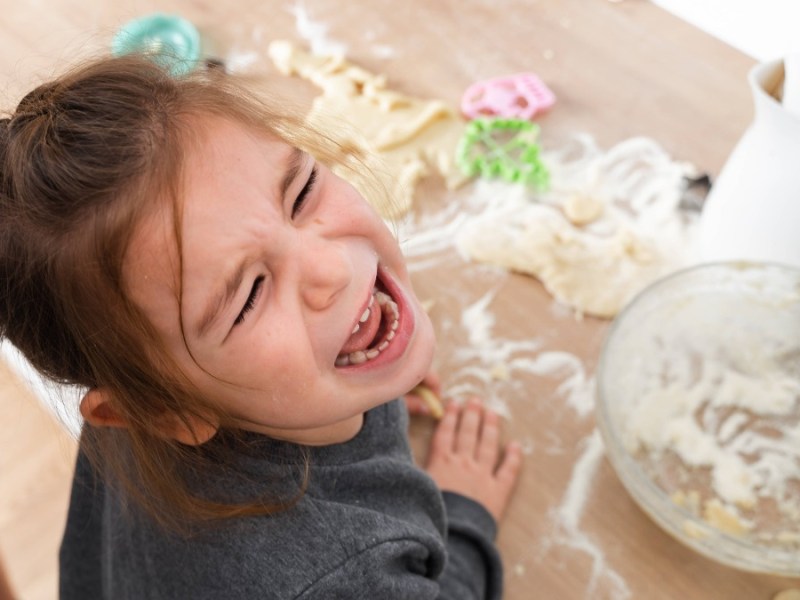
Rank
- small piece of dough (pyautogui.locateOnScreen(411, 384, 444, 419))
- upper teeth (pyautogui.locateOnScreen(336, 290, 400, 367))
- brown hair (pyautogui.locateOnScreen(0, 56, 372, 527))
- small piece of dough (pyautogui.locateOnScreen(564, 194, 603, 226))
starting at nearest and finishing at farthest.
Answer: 1. brown hair (pyautogui.locateOnScreen(0, 56, 372, 527))
2. upper teeth (pyautogui.locateOnScreen(336, 290, 400, 367))
3. small piece of dough (pyautogui.locateOnScreen(411, 384, 444, 419))
4. small piece of dough (pyautogui.locateOnScreen(564, 194, 603, 226))

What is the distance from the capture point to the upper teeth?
1.96 feet

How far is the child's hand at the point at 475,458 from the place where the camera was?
0.76 m

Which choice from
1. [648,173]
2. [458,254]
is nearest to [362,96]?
[458,254]

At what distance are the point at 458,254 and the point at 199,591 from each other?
49 cm

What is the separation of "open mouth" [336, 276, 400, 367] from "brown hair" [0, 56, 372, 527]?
11cm

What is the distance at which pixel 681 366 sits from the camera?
81cm

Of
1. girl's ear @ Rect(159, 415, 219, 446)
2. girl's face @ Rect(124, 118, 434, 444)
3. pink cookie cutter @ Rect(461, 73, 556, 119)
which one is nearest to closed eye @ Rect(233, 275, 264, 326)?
girl's face @ Rect(124, 118, 434, 444)

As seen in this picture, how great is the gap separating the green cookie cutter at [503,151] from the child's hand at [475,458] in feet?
1.06

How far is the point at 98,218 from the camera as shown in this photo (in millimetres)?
487

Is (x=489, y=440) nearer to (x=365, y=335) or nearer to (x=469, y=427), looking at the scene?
(x=469, y=427)

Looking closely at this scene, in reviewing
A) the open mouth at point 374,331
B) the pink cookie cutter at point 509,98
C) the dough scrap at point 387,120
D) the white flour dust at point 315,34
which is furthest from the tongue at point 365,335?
the white flour dust at point 315,34

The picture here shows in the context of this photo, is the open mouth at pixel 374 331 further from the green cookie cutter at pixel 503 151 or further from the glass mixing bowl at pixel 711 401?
the green cookie cutter at pixel 503 151

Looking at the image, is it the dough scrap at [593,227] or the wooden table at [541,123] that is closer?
the wooden table at [541,123]

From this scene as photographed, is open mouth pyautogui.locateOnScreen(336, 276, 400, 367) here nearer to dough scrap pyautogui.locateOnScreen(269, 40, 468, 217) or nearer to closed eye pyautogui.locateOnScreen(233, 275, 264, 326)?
closed eye pyautogui.locateOnScreen(233, 275, 264, 326)
